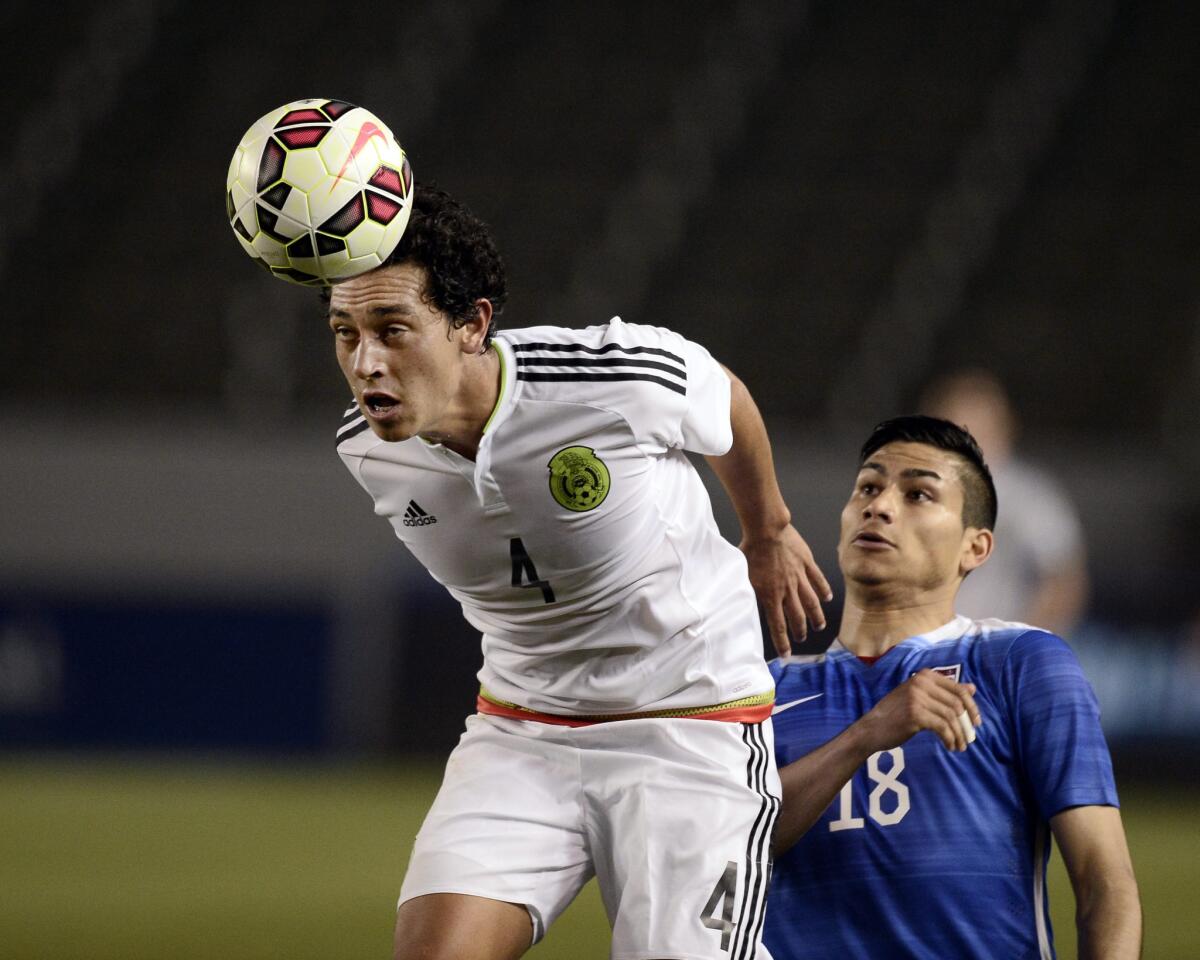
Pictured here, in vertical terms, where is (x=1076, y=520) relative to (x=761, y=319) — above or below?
below

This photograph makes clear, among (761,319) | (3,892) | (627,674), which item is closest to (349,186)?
(627,674)

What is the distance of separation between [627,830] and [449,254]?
4.36 feet

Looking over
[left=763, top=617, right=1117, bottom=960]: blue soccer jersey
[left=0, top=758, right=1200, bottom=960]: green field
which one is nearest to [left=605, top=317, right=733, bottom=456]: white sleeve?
[left=763, top=617, right=1117, bottom=960]: blue soccer jersey

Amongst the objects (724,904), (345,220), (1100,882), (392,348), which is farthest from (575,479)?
(1100,882)

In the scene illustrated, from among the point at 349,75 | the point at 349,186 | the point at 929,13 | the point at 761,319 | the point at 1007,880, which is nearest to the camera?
the point at 349,186

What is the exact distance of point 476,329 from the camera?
13.1ft

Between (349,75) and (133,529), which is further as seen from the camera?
(349,75)

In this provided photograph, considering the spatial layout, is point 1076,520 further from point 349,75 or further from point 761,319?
point 349,75

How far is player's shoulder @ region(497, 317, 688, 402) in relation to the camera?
3.99 m

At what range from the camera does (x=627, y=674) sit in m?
4.14

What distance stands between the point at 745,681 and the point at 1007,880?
0.73 metres

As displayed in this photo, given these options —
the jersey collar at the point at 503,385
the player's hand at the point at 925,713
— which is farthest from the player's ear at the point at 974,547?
the jersey collar at the point at 503,385

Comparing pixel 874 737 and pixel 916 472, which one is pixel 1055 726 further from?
pixel 916 472

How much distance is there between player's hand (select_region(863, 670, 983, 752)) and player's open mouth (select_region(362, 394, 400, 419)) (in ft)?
3.95
